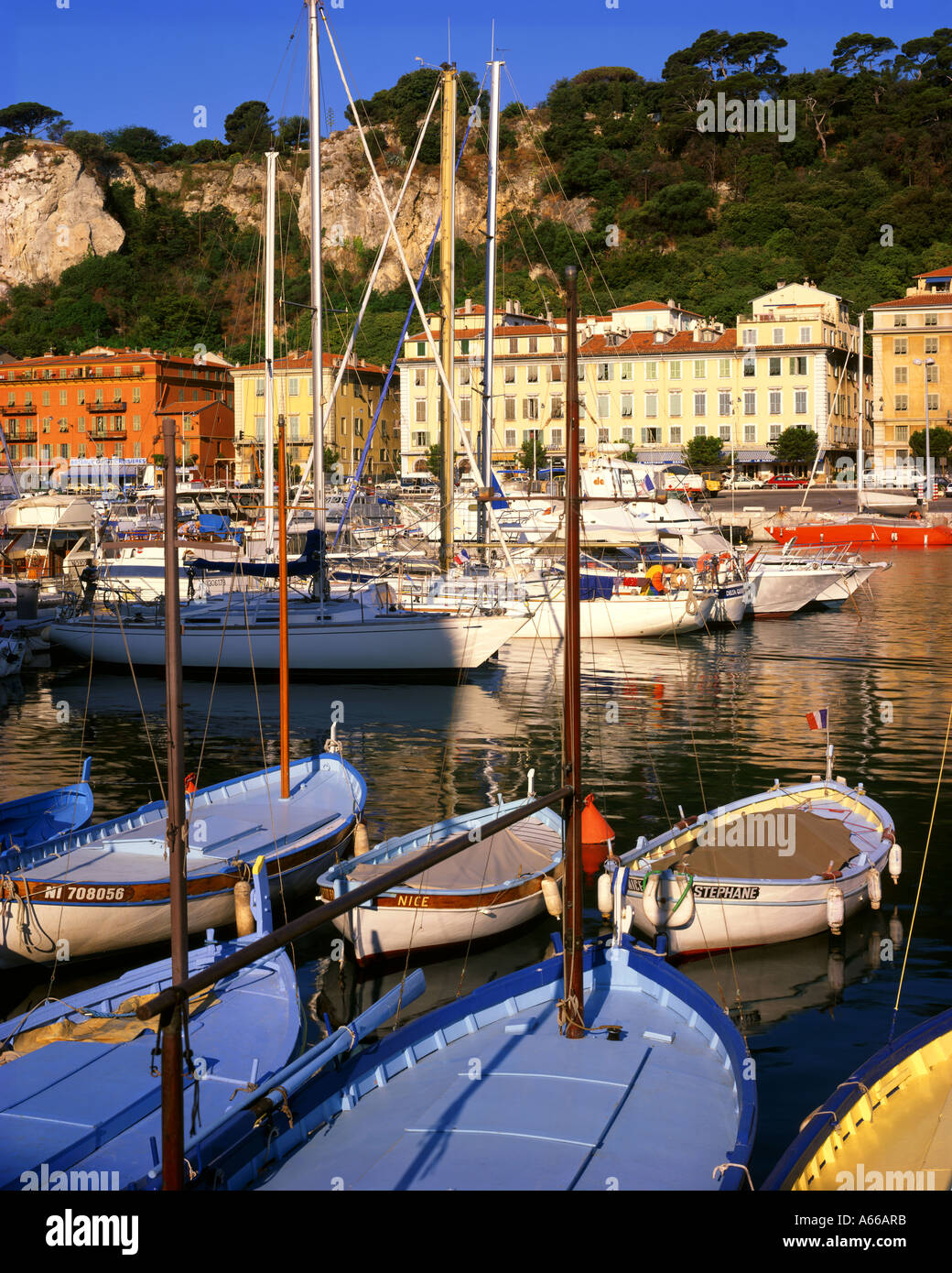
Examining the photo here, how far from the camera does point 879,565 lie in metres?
43.2

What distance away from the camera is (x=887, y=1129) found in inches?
299

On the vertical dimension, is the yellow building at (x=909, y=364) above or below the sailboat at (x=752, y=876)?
above

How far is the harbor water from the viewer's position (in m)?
11.7

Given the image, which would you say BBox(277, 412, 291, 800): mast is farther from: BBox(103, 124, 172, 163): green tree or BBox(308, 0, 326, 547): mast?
BBox(103, 124, 172, 163): green tree

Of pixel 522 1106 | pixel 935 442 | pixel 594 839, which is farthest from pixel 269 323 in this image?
pixel 935 442

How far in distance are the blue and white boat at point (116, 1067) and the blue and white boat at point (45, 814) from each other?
16.2ft

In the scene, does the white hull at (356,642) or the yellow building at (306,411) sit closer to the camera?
the white hull at (356,642)

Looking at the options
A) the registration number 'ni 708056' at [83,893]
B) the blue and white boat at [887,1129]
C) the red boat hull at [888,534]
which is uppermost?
the red boat hull at [888,534]

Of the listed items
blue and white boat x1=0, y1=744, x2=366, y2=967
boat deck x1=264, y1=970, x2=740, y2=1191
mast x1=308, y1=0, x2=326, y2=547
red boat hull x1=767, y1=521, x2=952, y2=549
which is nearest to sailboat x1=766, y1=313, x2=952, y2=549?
red boat hull x1=767, y1=521, x2=952, y2=549

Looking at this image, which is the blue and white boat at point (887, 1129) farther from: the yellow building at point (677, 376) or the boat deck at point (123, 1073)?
the yellow building at point (677, 376)

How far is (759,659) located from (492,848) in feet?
65.2

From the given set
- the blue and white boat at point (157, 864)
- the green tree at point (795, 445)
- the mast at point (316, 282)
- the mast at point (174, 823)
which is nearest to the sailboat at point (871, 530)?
the green tree at point (795, 445)

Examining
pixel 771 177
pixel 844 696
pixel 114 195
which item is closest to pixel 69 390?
pixel 114 195

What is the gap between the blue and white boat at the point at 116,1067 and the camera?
7.55 m
